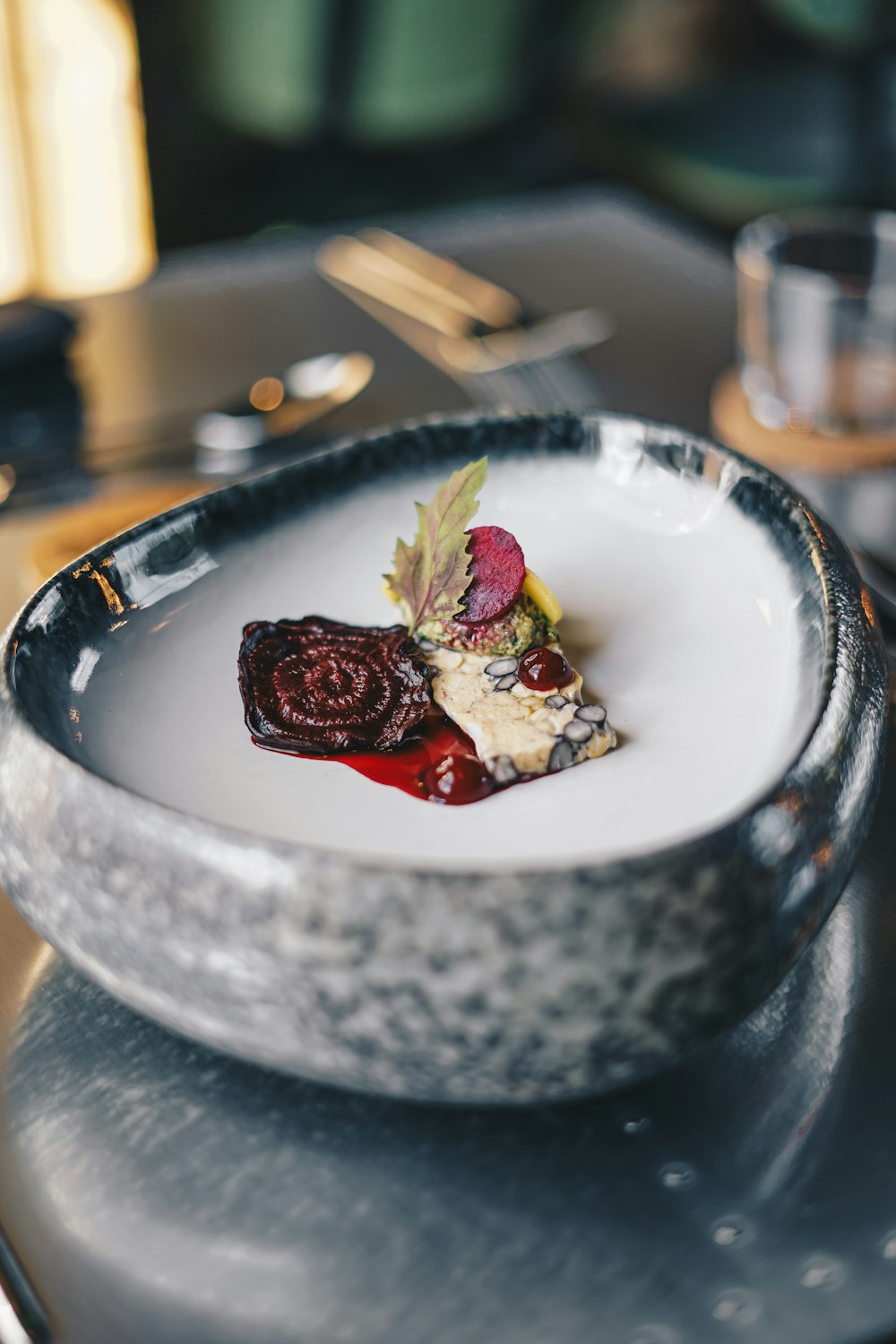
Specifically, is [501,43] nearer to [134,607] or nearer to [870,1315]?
[134,607]

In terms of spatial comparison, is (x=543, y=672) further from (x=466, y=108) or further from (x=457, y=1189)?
(x=466, y=108)

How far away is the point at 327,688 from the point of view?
65 cm

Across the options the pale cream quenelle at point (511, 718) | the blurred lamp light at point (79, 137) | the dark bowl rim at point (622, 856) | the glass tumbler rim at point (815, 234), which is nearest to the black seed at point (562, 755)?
the pale cream quenelle at point (511, 718)

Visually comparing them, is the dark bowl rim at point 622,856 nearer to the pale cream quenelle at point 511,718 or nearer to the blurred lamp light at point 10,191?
the pale cream quenelle at point 511,718

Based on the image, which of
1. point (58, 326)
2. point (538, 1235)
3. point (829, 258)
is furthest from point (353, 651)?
point (829, 258)

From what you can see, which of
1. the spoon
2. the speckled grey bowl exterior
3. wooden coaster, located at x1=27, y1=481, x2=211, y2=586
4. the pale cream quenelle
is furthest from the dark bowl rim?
the spoon

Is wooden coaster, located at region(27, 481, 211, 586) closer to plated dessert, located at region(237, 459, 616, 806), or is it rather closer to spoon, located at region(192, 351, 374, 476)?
spoon, located at region(192, 351, 374, 476)

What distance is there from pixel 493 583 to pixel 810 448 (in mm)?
592

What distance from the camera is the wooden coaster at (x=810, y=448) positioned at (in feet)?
3.76

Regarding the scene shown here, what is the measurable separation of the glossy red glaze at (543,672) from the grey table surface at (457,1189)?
177 millimetres

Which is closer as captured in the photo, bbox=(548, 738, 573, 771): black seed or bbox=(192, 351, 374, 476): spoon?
bbox=(548, 738, 573, 771): black seed

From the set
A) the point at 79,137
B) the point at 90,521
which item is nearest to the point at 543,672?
the point at 90,521

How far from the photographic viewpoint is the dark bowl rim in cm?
45

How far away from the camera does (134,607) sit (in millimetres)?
671
